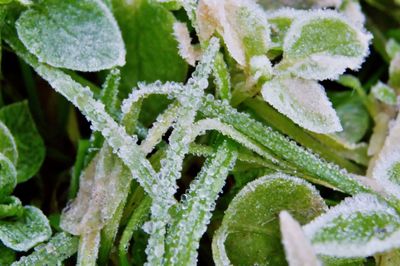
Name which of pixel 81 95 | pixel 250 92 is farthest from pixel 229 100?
pixel 81 95

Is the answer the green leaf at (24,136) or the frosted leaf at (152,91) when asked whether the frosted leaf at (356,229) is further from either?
the green leaf at (24,136)

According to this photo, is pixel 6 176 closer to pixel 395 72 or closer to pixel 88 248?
pixel 88 248

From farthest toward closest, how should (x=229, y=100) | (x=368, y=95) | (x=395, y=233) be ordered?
(x=368, y=95) < (x=229, y=100) < (x=395, y=233)

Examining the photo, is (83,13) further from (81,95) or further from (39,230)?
(39,230)

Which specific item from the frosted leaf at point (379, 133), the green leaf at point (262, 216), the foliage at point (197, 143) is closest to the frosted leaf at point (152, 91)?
the foliage at point (197, 143)

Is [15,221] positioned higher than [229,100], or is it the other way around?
[229,100]

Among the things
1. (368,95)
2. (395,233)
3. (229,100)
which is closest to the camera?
(395,233)

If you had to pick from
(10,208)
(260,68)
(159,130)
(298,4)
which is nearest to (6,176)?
(10,208)
